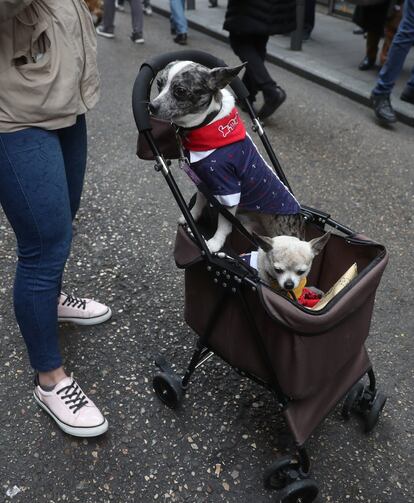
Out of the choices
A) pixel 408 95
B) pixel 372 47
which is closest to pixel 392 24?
pixel 372 47

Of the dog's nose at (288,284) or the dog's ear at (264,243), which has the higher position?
the dog's ear at (264,243)

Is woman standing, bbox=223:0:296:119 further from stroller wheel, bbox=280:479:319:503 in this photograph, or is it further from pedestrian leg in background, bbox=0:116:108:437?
stroller wheel, bbox=280:479:319:503

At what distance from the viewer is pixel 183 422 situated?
2297 mm

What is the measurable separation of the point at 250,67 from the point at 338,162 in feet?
4.17

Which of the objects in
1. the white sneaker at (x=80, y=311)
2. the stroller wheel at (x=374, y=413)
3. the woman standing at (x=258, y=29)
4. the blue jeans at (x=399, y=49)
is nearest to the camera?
the stroller wheel at (x=374, y=413)

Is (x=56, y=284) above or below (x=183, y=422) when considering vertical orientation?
above

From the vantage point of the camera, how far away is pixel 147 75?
1905 mm

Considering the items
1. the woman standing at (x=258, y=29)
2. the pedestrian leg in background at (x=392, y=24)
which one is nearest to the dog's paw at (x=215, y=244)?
the woman standing at (x=258, y=29)

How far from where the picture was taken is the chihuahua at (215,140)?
6.61 feet

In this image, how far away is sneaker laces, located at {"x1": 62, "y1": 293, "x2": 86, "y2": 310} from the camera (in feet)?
9.02

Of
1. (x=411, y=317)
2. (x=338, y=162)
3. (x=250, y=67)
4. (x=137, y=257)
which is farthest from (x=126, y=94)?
(x=411, y=317)

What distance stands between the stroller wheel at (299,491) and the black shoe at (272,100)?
3.95m

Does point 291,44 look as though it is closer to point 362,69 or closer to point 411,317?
point 362,69

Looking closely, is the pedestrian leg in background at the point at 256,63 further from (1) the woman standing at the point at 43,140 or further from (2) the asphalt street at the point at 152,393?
(1) the woman standing at the point at 43,140
